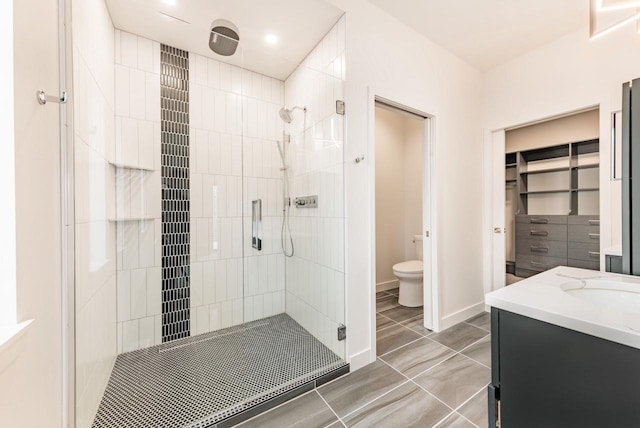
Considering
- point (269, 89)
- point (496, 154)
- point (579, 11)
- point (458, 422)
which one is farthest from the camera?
point (496, 154)

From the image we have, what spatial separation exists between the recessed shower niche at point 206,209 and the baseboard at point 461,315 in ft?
3.90

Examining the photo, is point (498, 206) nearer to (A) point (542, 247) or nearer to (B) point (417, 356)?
(A) point (542, 247)

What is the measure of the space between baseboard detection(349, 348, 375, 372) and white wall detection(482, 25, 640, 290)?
1.79 metres

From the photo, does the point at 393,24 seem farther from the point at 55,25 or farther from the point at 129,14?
the point at 55,25

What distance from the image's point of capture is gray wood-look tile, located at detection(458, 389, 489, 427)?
4.32ft

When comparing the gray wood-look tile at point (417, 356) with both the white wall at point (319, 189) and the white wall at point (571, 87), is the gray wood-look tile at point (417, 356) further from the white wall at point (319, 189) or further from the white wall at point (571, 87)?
the white wall at point (571, 87)

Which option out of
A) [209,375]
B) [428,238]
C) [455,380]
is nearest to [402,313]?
[428,238]

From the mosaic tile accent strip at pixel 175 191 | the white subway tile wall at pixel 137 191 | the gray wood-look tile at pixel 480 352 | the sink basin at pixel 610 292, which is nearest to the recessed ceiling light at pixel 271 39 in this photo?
the mosaic tile accent strip at pixel 175 191

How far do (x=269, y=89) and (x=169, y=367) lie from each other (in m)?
2.41

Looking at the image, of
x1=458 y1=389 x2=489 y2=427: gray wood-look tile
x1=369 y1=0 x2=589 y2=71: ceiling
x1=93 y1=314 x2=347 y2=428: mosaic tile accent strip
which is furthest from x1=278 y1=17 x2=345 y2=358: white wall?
x1=458 y1=389 x2=489 y2=427: gray wood-look tile

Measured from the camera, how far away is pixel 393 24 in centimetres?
203

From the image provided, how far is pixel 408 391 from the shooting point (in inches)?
61.3

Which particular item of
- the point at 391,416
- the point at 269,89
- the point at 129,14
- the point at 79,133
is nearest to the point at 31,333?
the point at 79,133

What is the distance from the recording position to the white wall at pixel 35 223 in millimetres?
705
